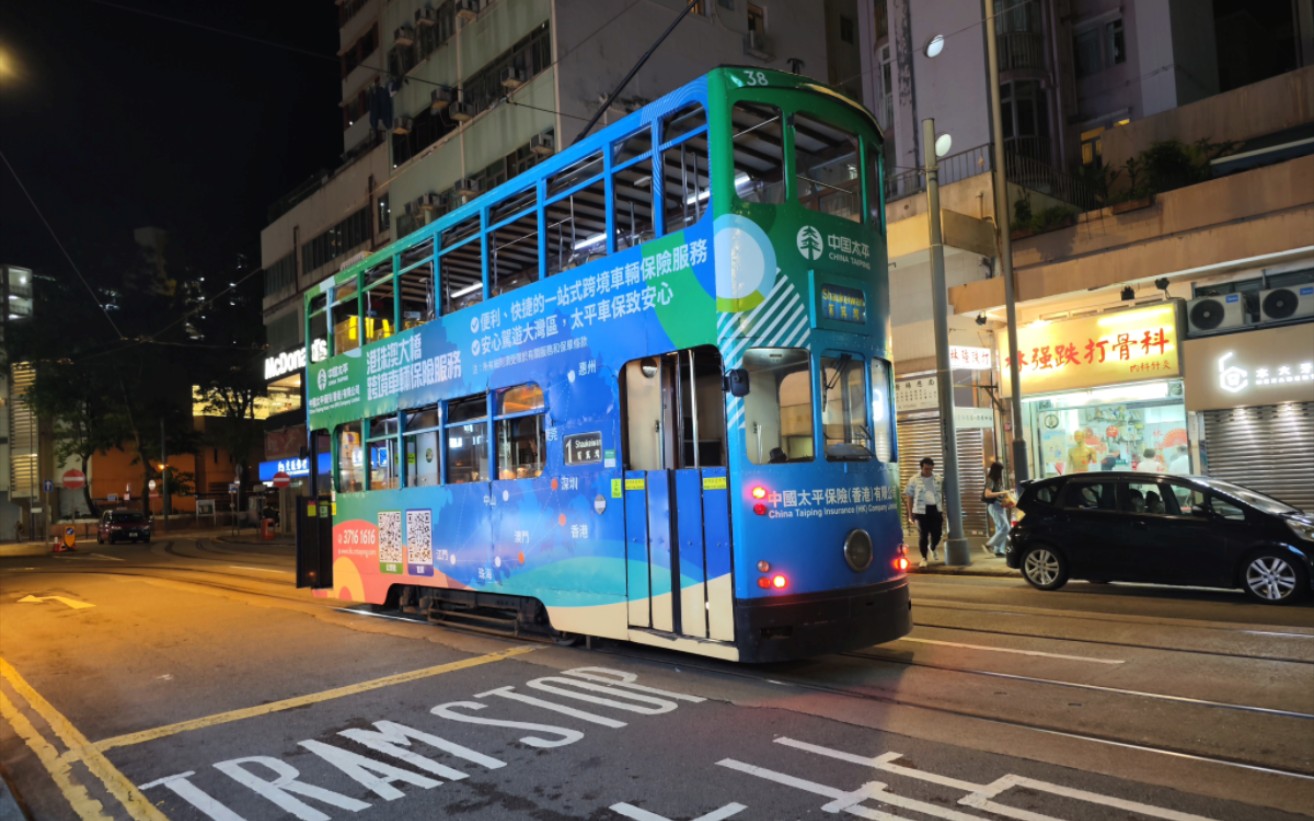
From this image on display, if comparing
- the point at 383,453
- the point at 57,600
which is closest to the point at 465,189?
the point at 57,600

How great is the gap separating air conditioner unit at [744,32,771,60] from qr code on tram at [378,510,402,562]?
85.5ft

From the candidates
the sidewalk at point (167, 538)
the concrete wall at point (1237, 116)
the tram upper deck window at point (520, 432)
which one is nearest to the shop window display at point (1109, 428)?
the concrete wall at point (1237, 116)

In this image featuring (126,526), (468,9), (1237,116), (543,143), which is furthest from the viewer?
(126,526)

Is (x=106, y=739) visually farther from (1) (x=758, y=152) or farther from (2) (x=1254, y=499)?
(2) (x=1254, y=499)

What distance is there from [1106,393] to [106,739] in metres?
16.7

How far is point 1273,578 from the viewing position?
9961 mm

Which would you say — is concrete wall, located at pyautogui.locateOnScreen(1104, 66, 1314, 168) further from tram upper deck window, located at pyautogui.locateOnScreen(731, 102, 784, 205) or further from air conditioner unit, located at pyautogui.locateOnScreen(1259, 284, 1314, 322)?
tram upper deck window, located at pyautogui.locateOnScreen(731, 102, 784, 205)

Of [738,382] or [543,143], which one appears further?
[543,143]

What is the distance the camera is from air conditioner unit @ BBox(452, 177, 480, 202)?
30.4m

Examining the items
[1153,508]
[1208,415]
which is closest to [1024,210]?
[1208,415]

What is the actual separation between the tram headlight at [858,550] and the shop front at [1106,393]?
10.6 m

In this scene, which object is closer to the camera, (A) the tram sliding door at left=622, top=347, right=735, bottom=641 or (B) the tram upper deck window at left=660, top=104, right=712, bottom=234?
(A) the tram sliding door at left=622, top=347, right=735, bottom=641

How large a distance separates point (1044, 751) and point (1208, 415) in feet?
42.1

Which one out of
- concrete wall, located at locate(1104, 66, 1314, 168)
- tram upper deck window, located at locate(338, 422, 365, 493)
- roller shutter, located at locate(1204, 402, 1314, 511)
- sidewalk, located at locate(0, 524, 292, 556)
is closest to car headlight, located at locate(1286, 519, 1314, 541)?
roller shutter, located at locate(1204, 402, 1314, 511)
